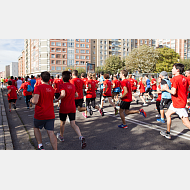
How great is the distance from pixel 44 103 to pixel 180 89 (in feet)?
10.8

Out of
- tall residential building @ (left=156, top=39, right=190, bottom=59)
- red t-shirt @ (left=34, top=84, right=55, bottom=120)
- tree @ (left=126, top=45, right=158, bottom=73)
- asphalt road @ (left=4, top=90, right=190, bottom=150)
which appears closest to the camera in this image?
red t-shirt @ (left=34, top=84, right=55, bottom=120)

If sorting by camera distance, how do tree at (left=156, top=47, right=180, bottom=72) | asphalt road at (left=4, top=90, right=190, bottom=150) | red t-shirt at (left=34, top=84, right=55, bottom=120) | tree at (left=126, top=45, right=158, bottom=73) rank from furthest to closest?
tree at (left=156, top=47, right=180, bottom=72) → tree at (left=126, top=45, right=158, bottom=73) → asphalt road at (left=4, top=90, right=190, bottom=150) → red t-shirt at (left=34, top=84, right=55, bottom=120)

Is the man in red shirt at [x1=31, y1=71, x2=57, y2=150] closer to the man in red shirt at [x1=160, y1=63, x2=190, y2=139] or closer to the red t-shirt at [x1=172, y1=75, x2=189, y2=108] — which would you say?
the man in red shirt at [x1=160, y1=63, x2=190, y2=139]

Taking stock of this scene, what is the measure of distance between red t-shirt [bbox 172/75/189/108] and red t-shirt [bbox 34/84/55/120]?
9.84ft

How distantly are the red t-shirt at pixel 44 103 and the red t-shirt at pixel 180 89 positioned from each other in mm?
2999

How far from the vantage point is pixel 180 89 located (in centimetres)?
439

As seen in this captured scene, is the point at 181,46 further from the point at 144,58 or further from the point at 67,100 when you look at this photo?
the point at 67,100

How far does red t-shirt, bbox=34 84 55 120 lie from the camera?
3529 mm

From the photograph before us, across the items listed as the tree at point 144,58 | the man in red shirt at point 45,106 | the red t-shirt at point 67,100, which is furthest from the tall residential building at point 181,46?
the man in red shirt at point 45,106

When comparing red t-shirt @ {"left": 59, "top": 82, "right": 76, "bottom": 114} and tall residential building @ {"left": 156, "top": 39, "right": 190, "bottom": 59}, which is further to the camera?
tall residential building @ {"left": 156, "top": 39, "right": 190, "bottom": 59}

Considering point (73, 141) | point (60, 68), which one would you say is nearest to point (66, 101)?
point (73, 141)

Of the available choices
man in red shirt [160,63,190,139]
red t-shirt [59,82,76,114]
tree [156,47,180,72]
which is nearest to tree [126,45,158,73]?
tree [156,47,180,72]

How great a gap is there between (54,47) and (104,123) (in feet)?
238

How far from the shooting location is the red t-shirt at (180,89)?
4.35 meters
